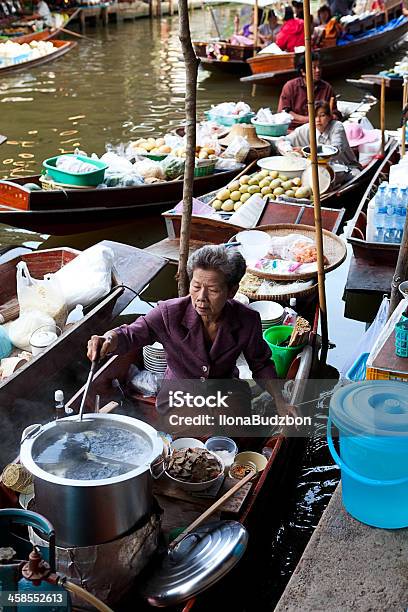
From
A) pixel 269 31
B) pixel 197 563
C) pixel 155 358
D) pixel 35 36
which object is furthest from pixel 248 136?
pixel 35 36

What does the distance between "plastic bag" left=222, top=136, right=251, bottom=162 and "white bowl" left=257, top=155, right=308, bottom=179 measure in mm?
473

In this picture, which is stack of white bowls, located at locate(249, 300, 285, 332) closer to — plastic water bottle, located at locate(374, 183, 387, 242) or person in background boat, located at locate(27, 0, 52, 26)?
plastic water bottle, located at locate(374, 183, 387, 242)

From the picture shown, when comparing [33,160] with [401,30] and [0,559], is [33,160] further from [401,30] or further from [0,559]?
[401,30]

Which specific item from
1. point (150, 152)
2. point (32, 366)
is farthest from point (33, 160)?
point (32, 366)

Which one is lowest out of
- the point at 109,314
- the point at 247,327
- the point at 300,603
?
the point at 300,603

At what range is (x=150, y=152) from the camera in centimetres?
851

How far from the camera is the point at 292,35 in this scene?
14844 mm

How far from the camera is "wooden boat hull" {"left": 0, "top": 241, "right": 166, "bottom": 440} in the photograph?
12.3 feet

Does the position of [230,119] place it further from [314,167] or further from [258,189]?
[314,167]

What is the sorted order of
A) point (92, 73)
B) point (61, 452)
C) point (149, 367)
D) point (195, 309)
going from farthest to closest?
point (92, 73) < point (149, 367) < point (195, 309) < point (61, 452)

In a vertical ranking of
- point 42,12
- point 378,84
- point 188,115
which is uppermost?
point 42,12

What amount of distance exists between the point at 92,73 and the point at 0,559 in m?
16.9

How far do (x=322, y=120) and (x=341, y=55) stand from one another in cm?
849

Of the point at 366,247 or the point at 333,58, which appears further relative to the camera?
the point at 333,58
